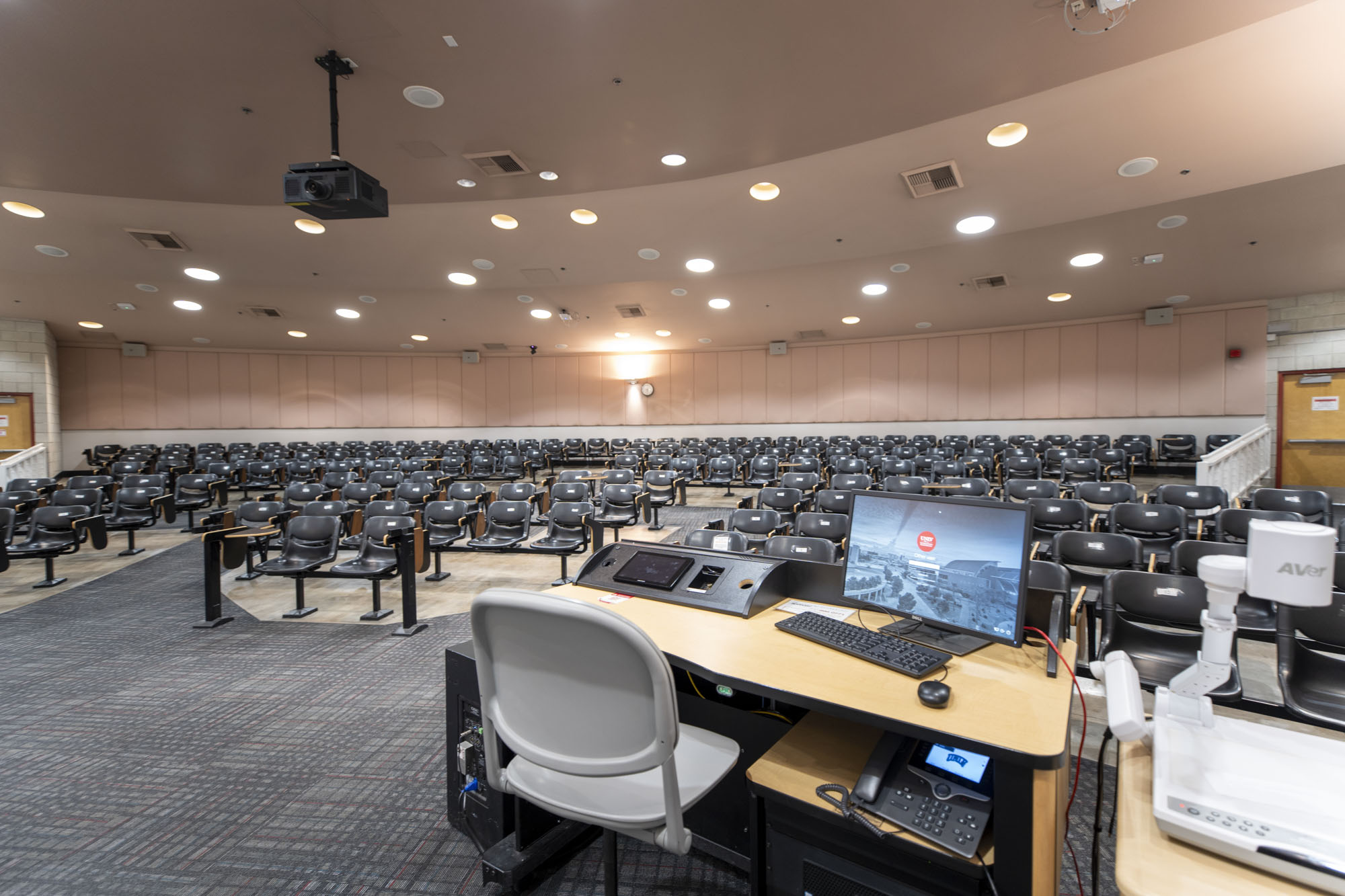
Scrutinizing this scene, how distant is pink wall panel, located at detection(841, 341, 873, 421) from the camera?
14.4 metres

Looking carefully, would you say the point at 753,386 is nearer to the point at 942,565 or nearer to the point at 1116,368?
the point at 1116,368

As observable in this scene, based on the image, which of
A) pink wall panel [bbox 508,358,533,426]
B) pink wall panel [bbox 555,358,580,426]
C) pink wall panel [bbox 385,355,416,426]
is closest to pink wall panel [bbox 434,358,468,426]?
pink wall panel [bbox 385,355,416,426]

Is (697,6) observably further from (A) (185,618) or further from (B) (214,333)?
(B) (214,333)

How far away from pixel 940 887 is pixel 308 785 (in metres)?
2.56

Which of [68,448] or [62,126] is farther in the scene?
[68,448]

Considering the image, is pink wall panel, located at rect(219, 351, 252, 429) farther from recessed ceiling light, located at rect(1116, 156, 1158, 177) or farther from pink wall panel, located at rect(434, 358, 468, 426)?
recessed ceiling light, located at rect(1116, 156, 1158, 177)

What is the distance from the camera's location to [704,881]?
1.93m

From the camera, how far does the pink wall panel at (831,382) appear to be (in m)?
14.7

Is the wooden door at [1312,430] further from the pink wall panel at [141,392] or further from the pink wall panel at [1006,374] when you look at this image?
the pink wall panel at [141,392]

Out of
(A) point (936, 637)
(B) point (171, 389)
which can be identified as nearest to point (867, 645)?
(A) point (936, 637)

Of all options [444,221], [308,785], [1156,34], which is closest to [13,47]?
[444,221]

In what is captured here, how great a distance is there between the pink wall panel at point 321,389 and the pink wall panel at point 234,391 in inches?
58.2

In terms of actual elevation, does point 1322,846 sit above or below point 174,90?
below

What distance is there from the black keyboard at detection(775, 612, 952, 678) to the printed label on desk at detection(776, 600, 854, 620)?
0.08 meters
